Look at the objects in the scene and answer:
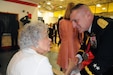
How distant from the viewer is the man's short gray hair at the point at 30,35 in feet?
4.26

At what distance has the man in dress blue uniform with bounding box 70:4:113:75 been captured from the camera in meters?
1.26

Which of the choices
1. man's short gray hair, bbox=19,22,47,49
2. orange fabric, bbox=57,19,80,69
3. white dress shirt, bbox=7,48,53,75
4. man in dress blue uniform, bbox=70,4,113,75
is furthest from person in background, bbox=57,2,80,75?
white dress shirt, bbox=7,48,53,75

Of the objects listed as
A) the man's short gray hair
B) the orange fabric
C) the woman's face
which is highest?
the man's short gray hair

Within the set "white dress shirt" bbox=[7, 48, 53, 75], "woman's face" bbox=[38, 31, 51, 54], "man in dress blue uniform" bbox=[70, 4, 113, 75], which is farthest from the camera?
"woman's face" bbox=[38, 31, 51, 54]

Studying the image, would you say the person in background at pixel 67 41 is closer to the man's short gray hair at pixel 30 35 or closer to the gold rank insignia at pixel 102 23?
the gold rank insignia at pixel 102 23

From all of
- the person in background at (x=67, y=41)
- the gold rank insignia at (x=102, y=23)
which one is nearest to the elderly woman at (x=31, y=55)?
the gold rank insignia at (x=102, y=23)

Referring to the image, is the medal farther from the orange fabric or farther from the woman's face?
the orange fabric

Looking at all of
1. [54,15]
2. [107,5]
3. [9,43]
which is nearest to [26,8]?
[9,43]

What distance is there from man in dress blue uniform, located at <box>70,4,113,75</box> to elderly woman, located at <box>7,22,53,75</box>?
1.09 feet

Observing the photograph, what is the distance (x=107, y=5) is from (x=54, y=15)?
6983mm

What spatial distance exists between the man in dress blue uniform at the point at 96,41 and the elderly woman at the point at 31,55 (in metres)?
0.33

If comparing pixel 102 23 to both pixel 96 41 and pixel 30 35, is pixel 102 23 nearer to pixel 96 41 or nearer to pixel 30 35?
pixel 96 41

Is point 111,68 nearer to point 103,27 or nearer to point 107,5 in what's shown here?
point 103,27

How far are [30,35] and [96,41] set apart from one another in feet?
1.91
